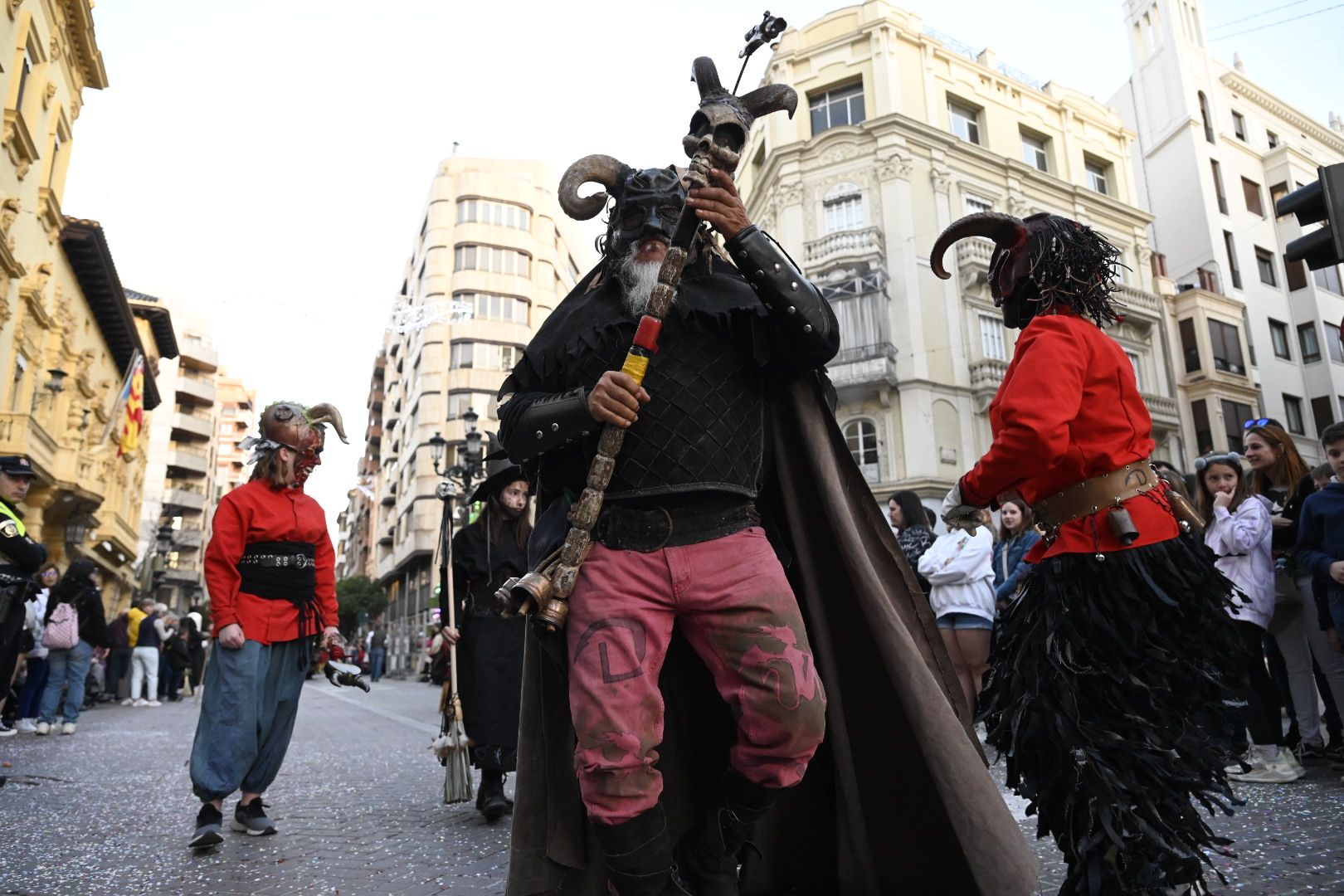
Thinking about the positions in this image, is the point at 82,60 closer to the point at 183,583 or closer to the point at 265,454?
the point at 265,454

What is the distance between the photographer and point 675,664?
3008mm

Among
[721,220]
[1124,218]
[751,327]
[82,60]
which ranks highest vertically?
[82,60]

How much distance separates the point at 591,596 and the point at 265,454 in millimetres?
3214

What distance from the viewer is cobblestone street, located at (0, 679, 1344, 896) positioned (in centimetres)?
357

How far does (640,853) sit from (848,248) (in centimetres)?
2802

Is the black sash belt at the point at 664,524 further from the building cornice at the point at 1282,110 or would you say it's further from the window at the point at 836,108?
the building cornice at the point at 1282,110

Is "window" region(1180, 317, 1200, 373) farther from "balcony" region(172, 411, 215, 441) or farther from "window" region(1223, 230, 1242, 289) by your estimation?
"balcony" region(172, 411, 215, 441)

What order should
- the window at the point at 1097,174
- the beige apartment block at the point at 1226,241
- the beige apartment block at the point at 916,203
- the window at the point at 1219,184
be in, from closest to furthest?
1. the beige apartment block at the point at 916,203
2. the beige apartment block at the point at 1226,241
3. the window at the point at 1097,174
4. the window at the point at 1219,184

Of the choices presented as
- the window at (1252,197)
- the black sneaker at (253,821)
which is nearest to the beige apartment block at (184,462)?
the window at (1252,197)

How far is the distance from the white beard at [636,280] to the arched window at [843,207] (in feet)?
90.8

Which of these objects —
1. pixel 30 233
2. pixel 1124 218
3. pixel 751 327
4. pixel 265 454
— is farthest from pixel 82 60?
pixel 1124 218

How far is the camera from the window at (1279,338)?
118ft

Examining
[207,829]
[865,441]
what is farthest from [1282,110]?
[207,829]

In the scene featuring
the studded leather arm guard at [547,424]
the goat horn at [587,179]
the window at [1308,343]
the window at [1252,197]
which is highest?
the window at [1252,197]
